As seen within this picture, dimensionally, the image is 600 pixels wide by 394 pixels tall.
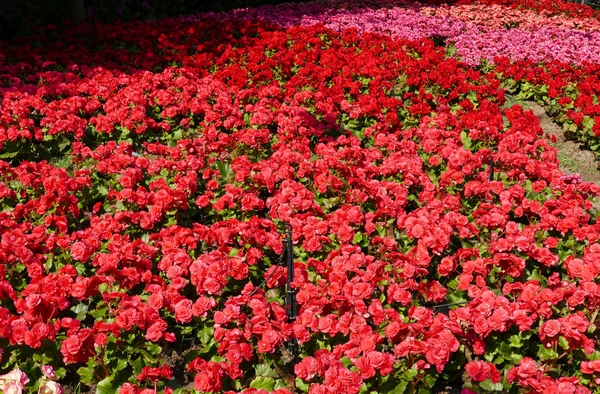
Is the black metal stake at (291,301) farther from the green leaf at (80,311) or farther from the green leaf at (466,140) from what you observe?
the green leaf at (466,140)

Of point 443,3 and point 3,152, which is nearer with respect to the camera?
point 3,152

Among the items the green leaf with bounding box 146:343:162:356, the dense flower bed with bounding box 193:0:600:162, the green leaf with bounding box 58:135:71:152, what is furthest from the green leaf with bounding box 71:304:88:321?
the dense flower bed with bounding box 193:0:600:162

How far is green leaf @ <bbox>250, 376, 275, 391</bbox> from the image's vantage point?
320 centimetres

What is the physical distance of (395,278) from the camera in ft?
13.0

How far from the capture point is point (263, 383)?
321cm

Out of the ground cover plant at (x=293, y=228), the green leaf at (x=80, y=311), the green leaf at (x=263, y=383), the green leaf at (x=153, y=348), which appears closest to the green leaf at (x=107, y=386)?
the ground cover plant at (x=293, y=228)

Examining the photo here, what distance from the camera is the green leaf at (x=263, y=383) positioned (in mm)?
3201

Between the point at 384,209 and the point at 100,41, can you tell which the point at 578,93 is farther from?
the point at 100,41

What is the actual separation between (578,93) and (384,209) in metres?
5.56

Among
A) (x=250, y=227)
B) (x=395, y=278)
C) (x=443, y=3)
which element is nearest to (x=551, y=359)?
(x=395, y=278)

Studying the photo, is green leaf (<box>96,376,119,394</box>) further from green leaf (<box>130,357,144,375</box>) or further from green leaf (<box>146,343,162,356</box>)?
green leaf (<box>146,343,162,356</box>)

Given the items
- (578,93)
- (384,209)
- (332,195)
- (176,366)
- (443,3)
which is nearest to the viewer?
(176,366)

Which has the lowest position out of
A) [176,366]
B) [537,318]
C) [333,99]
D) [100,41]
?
[176,366]

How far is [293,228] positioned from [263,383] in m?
1.55
